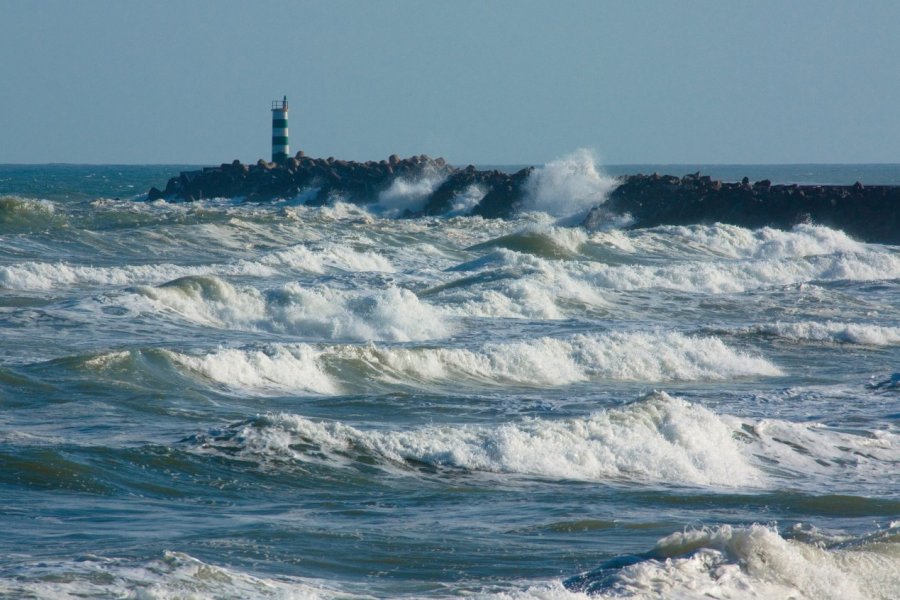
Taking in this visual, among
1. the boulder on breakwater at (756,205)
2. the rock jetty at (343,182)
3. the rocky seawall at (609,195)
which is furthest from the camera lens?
the rock jetty at (343,182)

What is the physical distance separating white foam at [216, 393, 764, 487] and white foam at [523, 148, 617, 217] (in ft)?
121

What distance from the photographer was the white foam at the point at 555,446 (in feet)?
31.0

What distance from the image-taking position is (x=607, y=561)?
666cm

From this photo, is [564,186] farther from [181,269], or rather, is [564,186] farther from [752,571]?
[752,571]

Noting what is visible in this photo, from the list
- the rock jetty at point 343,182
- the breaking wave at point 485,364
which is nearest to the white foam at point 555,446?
the breaking wave at point 485,364

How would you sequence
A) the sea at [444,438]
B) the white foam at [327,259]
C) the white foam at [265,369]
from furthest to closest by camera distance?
1. the white foam at [327,259]
2. the white foam at [265,369]
3. the sea at [444,438]

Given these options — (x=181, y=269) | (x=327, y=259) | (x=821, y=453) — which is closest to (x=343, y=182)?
(x=327, y=259)

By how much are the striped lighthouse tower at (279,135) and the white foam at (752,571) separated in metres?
Answer: 54.4

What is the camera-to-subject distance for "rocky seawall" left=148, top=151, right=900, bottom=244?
39.5 meters

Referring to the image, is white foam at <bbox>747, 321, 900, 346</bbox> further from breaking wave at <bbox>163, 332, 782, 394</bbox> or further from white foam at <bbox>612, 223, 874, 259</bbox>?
white foam at <bbox>612, 223, 874, 259</bbox>

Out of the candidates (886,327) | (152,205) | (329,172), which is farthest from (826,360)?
Answer: (329,172)

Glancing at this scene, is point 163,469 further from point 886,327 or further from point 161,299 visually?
point 886,327

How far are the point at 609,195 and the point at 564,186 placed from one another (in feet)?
10.9

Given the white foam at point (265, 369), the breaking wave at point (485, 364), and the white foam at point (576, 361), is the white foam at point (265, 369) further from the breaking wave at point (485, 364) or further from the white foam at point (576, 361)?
the white foam at point (576, 361)
